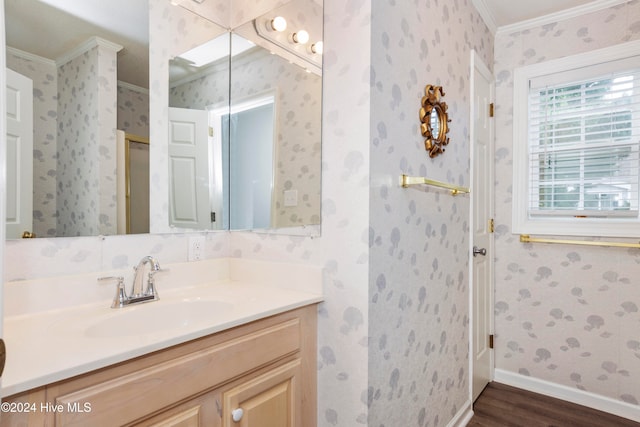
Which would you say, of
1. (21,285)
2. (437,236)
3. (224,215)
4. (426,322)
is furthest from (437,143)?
(21,285)

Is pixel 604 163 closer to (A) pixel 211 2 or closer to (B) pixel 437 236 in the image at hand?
(B) pixel 437 236

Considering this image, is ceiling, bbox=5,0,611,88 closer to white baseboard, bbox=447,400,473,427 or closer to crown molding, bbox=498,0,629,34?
crown molding, bbox=498,0,629,34

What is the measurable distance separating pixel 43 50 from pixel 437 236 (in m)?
1.80

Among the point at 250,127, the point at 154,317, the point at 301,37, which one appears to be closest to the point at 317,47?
the point at 301,37

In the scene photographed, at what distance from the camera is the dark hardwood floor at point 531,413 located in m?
2.08

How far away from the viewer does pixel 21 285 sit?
1152 mm

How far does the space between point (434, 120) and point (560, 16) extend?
4.82ft

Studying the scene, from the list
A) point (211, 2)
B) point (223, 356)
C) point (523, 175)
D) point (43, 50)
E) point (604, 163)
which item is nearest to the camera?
point (223, 356)

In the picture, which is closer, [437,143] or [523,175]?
[437,143]

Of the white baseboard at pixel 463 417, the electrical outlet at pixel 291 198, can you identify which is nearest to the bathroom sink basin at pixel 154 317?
the electrical outlet at pixel 291 198

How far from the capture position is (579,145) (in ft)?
7.62

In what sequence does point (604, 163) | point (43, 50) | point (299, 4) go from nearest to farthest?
1. point (43, 50)
2. point (299, 4)
3. point (604, 163)

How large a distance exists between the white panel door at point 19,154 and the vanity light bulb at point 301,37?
1026 mm

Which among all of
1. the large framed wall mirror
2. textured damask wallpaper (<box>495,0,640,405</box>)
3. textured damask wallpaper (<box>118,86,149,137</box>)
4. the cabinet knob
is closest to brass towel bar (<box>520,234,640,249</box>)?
textured damask wallpaper (<box>495,0,640,405</box>)
